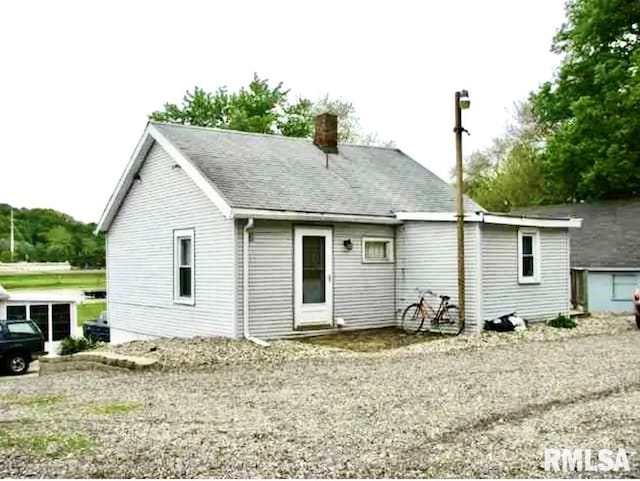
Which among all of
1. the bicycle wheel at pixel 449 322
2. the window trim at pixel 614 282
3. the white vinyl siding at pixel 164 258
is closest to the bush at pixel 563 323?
the bicycle wheel at pixel 449 322

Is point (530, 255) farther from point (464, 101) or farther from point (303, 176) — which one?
point (303, 176)

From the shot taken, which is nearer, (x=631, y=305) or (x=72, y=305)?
(x=631, y=305)

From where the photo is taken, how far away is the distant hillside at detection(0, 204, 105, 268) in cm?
5216

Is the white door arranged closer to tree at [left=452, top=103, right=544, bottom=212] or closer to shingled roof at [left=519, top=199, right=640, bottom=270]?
shingled roof at [left=519, top=199, right=640, bottom=270]

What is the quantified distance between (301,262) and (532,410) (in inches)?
302

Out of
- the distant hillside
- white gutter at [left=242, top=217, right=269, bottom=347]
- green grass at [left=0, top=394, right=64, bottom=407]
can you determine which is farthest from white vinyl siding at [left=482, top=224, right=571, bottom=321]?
the distant hillside

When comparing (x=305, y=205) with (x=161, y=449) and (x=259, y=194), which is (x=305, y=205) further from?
(x=161, y=449)

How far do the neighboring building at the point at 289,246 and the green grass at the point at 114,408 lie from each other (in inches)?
221

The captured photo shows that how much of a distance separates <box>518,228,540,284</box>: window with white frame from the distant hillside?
4079cm

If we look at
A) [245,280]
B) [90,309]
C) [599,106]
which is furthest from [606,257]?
[90,309]

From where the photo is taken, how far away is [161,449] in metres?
5.34

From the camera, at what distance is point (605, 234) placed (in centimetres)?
2291

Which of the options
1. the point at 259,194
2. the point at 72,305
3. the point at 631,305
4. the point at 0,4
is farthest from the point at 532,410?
the point at 72,305

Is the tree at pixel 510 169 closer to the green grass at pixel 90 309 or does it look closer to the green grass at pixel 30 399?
the green grass at pixel 90 309
